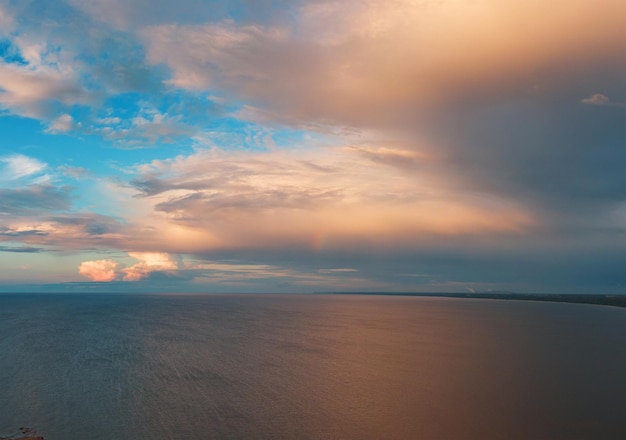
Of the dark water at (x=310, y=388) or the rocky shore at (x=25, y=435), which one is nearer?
the rocky shore at (x=25, y=435)

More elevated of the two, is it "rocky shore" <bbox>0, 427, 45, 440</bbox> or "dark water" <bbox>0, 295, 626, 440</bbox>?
"rocky shore" <bbox>0, 427, 45, 440</bbox>

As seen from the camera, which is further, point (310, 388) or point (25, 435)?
point (310, 388)

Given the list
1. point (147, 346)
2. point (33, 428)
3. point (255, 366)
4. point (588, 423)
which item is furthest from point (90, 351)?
point (588, 423)

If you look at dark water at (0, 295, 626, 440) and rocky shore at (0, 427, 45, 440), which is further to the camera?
dark water at (0, 295, 626, 440)

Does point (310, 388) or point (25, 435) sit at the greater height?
point (25, 435)

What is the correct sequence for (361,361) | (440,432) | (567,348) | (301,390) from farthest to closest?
(567,348), (361,361), (301,390), (440,432)

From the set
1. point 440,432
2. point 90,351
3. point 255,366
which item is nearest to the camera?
point 440,432

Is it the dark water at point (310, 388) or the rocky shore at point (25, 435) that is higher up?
the rocky shore at point (25, 435)

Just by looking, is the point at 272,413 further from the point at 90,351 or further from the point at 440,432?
the point at 90,351
